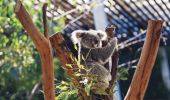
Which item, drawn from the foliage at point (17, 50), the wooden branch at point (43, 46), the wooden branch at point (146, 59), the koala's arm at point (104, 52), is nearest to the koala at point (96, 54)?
the koala's arm at point (104, 52)

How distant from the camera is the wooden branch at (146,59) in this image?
4.97ft

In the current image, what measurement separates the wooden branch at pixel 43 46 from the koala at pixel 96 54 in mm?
269

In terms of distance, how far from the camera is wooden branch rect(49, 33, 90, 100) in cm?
162

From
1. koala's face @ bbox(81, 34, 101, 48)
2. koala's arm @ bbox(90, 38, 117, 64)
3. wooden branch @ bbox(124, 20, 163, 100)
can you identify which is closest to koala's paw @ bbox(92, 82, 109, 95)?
wooden branch @ bbox(124, 20, 163, 100)

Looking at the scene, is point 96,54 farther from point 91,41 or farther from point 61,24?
point 61,24

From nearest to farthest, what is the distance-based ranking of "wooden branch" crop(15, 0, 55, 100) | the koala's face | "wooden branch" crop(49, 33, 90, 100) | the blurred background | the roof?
1. "wooden branch" crop(15, 0, 55, 100)
2. "wooden branch" crop(49, 33, 90, 100)
3. the koala's face
4. the blurred background
5. the roof

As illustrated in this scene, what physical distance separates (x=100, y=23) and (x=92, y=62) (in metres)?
0.99

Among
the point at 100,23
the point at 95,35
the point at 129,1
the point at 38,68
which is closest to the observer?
the point at 95,35

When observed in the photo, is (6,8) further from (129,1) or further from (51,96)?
(51,96)

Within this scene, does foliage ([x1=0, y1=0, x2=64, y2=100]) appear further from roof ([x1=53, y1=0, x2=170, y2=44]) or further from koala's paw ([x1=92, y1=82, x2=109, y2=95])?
koala's paw ([x1=92, y1=82, x2=109, y2=95])

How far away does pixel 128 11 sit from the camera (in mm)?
3664

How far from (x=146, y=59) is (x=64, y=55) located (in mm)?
301

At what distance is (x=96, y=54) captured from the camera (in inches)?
81.5

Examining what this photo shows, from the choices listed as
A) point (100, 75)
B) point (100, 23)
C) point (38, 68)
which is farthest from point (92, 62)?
point (38, 68)
